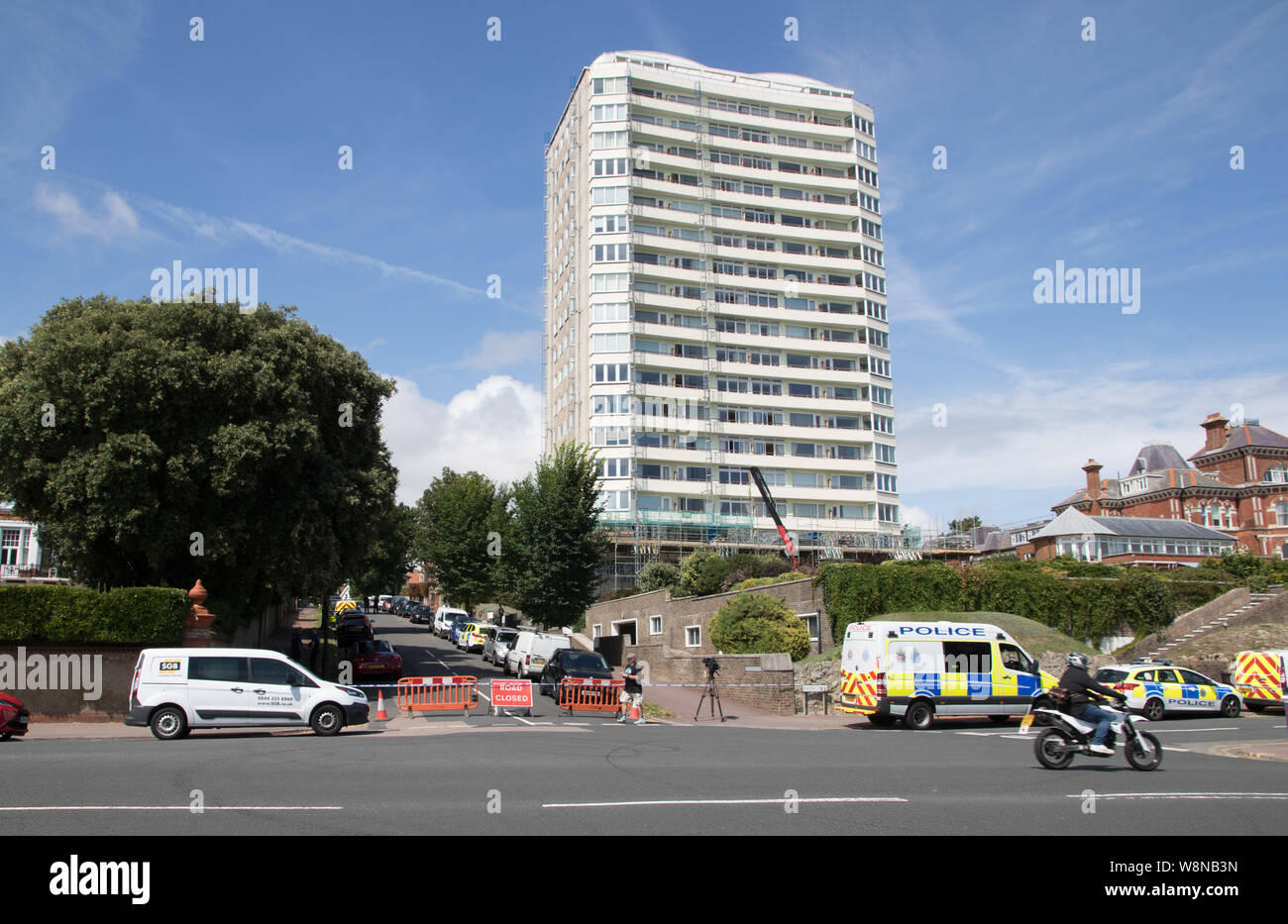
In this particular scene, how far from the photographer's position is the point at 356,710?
63.3ft

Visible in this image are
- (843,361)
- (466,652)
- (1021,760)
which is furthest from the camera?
(843,361)

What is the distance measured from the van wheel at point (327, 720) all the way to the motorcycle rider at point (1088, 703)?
13671mm

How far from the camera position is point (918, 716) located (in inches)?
858

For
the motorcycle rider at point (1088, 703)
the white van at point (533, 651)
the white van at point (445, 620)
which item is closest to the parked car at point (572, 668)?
the white van at point (533, 651)

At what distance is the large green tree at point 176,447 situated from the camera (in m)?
24.0

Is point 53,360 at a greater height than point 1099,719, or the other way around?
point 53,360

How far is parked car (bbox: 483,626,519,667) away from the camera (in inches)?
1516

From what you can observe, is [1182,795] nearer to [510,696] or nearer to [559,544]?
[510,696]

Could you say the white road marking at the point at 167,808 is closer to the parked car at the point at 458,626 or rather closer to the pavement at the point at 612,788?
the pavement at the point at 612,788

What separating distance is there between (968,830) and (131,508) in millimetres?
22549

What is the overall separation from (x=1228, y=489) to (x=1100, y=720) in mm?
71390

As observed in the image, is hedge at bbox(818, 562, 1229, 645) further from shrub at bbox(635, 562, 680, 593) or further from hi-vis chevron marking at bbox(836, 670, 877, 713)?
shrub at bbox(635, 562, 680, 593)

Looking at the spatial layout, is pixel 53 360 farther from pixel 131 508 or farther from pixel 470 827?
pixel 470 827
